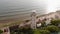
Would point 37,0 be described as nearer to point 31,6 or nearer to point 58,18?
point 31,6

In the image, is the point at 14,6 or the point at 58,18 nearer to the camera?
the point at 14,6

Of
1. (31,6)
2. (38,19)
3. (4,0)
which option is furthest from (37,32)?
(4,0)

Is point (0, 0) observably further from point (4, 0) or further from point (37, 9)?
point (37, 9)

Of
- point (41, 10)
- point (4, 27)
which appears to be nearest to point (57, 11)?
point (41, 10)

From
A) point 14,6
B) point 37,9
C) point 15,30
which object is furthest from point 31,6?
point 15,30

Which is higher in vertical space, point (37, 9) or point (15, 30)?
point (37, 9)

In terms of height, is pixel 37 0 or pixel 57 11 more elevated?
pixel 37 0

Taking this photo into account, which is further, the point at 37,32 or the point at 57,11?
the point at 57,11

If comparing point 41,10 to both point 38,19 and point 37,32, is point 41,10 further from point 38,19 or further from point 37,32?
point 37,32

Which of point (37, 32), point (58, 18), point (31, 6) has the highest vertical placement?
point (31, 6)
